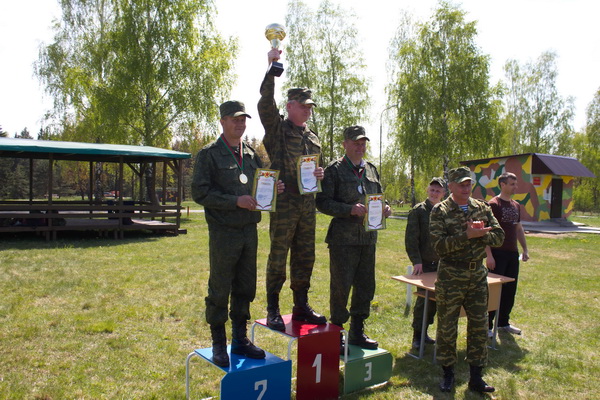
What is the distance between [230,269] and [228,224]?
1.17ft

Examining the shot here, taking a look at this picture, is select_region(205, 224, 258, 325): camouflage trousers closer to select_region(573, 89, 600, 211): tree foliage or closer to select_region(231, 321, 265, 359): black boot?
select_region(231, 321, 265, 359): black boot

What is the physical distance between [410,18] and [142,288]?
27870mm

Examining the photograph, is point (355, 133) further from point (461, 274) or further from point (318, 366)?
point (318, 366)

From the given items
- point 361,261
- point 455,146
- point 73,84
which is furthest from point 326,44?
point 361,261

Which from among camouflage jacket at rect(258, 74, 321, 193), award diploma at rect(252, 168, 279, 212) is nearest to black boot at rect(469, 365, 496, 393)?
camouflage jacket at rect(258, 74, 321, 193)

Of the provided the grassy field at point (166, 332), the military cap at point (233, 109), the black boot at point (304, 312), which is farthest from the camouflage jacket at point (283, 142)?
the grassy field at point (166, 332)

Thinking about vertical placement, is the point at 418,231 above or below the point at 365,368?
above

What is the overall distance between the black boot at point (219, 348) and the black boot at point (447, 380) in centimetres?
207

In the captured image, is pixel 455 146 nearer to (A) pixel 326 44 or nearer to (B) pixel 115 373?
(A) pixel 326 44

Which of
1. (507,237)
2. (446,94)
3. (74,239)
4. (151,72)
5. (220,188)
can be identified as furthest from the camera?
(446,94)

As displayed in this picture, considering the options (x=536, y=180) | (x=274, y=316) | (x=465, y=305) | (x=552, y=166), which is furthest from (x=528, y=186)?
(x=274, y=316)

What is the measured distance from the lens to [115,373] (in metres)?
4.15

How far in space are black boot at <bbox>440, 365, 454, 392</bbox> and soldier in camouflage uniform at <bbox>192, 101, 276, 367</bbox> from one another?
176cm

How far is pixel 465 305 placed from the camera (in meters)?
4.02
